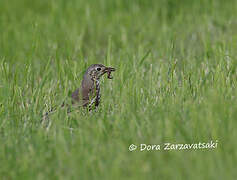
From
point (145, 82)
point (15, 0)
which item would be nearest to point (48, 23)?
point (15, 0)

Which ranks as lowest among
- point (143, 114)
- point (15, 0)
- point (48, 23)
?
point (143, 114)

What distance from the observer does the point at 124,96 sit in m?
5.61

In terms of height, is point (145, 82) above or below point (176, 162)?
above

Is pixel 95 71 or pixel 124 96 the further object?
pixel 95 71

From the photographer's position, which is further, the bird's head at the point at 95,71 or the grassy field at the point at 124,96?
the bird's head at the point at 95,71

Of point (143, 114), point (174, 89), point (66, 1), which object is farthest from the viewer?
point (66, 1)

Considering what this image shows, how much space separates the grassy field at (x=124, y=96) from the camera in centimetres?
426

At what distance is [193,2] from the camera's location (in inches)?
403

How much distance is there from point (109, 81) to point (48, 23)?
3095mm

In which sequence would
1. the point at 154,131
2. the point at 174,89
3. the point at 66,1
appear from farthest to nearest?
the point at 66,1 → the point at 174,89 → the point at 154,131

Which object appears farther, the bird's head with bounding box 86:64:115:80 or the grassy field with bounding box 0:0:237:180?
the bird's head with bounding box 86:64:115:80

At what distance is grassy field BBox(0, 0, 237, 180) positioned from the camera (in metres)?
4.26

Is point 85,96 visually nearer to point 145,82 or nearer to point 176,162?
point 145,82

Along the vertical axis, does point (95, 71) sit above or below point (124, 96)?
above
